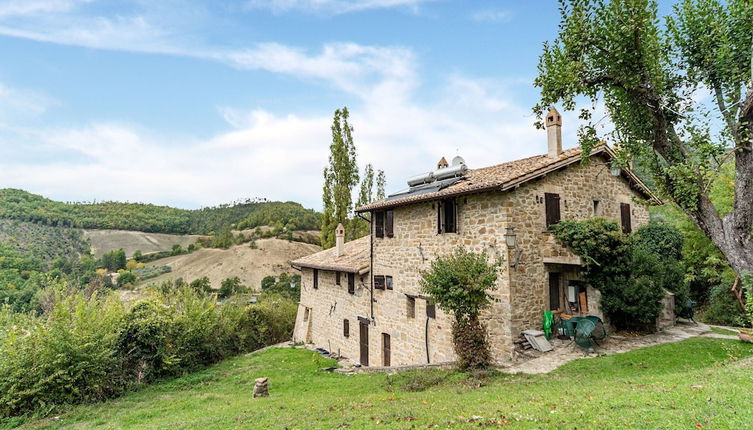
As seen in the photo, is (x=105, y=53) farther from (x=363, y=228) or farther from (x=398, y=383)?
(x=363, y=228)

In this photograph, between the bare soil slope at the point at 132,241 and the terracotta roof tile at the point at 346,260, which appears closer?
the terracotta roof tile at the point at 346,260

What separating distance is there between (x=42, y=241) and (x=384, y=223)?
57.9 m

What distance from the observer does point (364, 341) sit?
1659cm

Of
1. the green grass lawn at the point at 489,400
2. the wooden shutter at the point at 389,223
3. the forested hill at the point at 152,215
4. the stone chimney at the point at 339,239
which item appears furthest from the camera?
the forested hill at the point at 152,215

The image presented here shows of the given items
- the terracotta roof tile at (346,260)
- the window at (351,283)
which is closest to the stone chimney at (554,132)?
the terracotta roof tile at (346,260)

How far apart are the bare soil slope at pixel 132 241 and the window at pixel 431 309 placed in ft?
192

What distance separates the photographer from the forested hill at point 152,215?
54906 mm

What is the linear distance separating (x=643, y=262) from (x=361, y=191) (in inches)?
871

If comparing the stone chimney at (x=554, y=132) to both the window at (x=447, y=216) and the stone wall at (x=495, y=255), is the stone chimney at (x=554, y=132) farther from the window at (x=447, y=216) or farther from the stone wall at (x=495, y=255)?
the window at (x=447, y=216)

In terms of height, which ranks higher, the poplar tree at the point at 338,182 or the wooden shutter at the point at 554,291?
the poplar tree at the point at 338,182

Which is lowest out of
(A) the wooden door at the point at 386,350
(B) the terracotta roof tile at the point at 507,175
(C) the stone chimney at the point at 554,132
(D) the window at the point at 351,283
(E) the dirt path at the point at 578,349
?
(A) the wooden door at the point at 386,350

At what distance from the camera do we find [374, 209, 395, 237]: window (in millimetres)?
15016

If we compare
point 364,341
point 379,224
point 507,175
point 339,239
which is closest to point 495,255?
point 507,175

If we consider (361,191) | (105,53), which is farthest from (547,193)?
(361,191)
